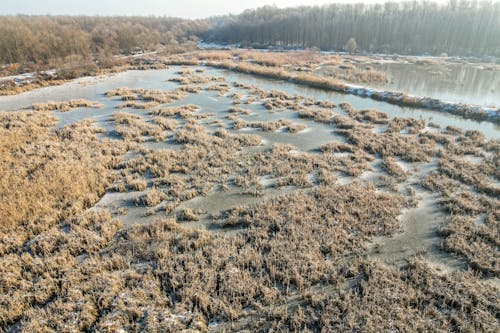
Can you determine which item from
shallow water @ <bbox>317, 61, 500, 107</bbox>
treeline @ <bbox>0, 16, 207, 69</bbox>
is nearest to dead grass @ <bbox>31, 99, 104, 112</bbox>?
treeline @ <bbox>0, 16, 207, 69</bbox>

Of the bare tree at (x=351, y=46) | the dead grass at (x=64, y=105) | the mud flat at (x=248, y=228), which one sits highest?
the bare tree at (x=351, y=46)

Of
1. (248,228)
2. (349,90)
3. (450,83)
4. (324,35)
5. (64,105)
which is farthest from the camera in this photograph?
(324,35)

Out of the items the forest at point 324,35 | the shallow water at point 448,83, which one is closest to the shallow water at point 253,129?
the shallow water at point 448,83

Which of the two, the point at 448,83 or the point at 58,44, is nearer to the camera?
the point at 448,83

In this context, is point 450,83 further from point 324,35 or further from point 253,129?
point 324,35

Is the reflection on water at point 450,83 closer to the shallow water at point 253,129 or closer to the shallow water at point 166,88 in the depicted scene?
the shallow water at point 166,88

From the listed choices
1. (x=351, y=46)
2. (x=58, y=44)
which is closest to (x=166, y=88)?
(x=58, y=44)

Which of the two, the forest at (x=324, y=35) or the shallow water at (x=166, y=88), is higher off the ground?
the forest at (x=324, y=35)

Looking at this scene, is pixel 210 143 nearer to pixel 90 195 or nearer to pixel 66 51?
pixel 90 195

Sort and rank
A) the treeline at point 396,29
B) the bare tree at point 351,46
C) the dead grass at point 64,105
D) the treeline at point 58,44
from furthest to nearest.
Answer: the treeline at point 396,29, the bare tree at point 351,46, the treeline at point 58,44, the dead grass at point 64,105
